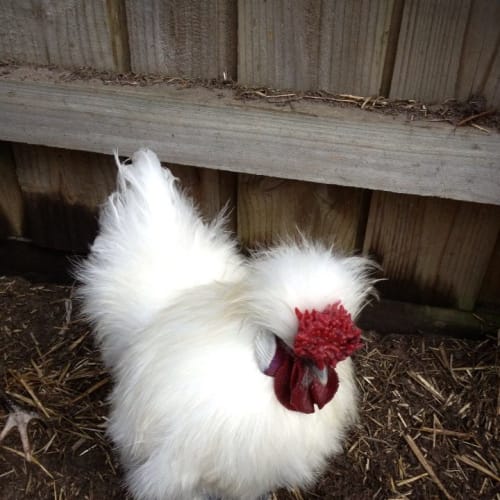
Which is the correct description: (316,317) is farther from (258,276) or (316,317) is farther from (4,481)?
(4,481)

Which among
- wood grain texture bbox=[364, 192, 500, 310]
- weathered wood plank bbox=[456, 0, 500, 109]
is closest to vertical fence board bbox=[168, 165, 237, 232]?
wood grain texture bbox=[364, 192, 500, 310]

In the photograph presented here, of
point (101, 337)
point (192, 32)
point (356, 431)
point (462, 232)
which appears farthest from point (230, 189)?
point (356, 431)

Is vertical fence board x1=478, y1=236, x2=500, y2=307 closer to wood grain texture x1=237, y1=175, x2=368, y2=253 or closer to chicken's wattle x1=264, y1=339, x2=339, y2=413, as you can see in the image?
wood grain texture x1=237, y1=175, x2=368, y2=253

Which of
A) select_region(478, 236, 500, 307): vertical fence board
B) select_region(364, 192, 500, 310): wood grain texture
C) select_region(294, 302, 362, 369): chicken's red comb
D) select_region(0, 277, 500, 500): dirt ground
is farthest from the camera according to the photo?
select_region(478, 236, 500, 307): vertical fence board

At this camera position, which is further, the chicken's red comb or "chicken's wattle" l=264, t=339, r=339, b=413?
"chicken's wattle" l=264, t=339, r=339, b=413

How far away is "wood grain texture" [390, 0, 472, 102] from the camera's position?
1.51 m

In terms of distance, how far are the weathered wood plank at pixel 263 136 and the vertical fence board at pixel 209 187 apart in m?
0.26

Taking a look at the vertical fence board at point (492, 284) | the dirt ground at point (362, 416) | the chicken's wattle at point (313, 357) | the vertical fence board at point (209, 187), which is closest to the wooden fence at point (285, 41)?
the vertical fence board at point (209, 187)

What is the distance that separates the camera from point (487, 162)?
158 centimetres

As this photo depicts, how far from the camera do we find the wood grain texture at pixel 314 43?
1.57 m

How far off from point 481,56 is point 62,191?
60.3 inches

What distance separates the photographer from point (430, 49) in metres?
1.58

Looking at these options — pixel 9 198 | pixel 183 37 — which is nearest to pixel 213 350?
pixel 183 37

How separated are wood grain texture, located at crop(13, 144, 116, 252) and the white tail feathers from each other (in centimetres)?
46
